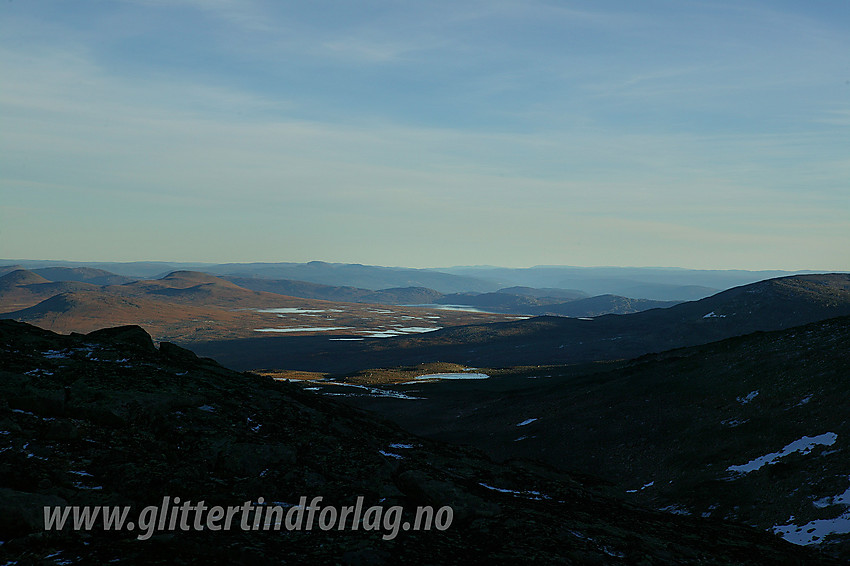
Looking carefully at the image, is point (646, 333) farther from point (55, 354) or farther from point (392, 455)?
point (55, 354)

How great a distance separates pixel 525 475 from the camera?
29094mm

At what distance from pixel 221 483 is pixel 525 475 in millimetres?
17179

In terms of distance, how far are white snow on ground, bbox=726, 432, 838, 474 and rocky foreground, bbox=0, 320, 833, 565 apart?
31.5 ft

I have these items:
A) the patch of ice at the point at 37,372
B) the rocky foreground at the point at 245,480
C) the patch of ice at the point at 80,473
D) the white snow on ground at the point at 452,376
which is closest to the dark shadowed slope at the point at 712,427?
the rocky foreground at the point at 245,480

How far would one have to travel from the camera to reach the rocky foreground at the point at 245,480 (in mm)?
13836

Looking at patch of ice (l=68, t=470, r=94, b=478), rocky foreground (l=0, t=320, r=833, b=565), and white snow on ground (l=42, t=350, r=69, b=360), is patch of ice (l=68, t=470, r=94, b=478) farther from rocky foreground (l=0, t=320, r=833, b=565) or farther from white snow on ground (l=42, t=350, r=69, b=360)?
white snow on ground (l=42, t=350, r=69, b=360)

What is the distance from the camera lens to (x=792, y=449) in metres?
33.2

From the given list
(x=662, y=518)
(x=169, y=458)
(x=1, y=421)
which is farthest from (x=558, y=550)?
(x=1, y=421)

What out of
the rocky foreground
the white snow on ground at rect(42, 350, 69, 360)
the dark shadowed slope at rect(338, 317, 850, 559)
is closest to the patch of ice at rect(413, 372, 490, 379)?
the dark shadowed slope at rect(338, 317, 850, 559)

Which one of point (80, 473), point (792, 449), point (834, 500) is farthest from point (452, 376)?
point (80, 473)

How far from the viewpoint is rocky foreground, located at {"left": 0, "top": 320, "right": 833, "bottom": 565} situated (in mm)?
13836

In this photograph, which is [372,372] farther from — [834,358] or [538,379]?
[834,358]

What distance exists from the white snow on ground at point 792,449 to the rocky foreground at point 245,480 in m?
9.60

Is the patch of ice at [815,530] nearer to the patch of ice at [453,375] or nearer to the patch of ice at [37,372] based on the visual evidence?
the patch of ice at [37,372]
